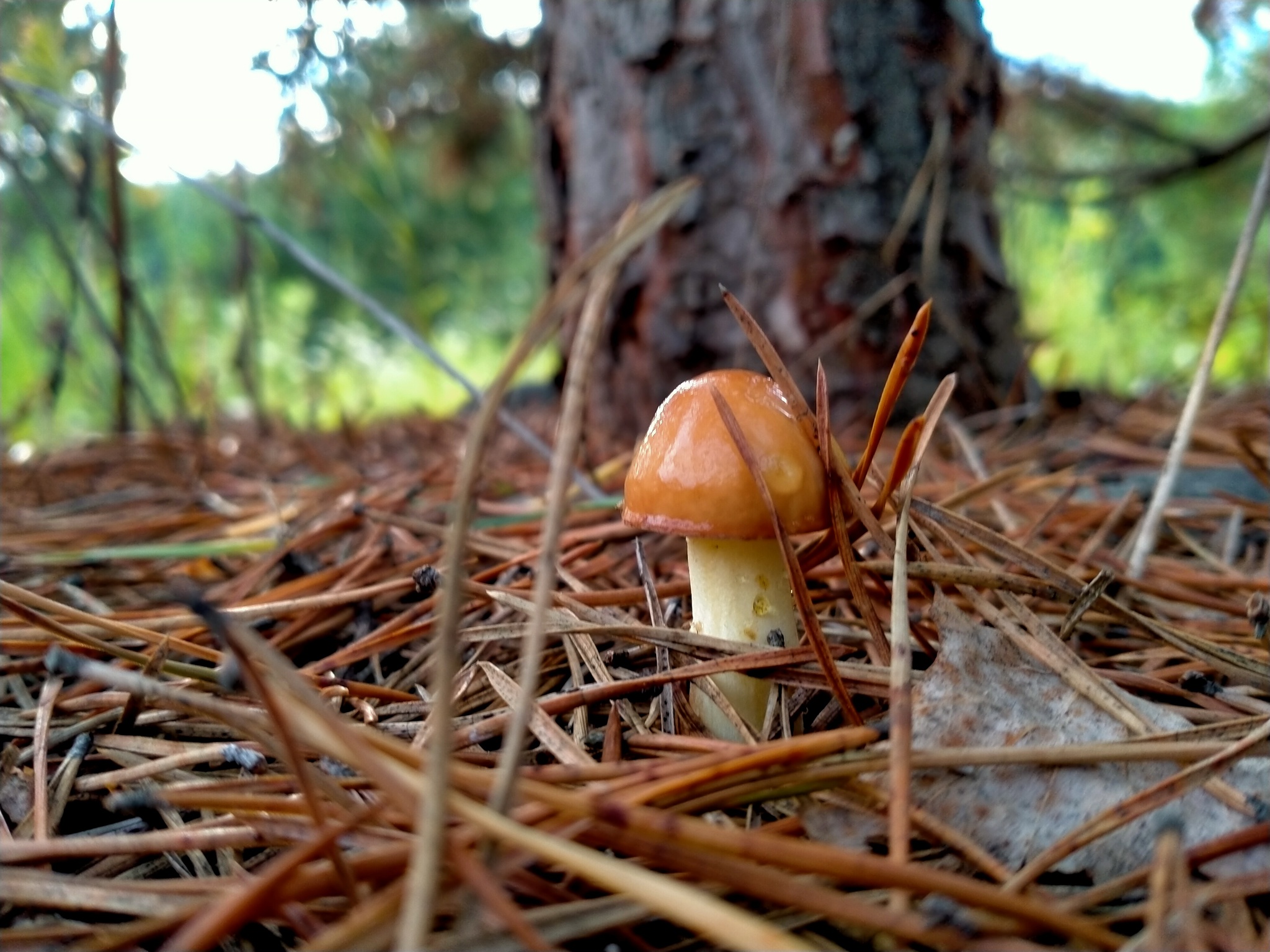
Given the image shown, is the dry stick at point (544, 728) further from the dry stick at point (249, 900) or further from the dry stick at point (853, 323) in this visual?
the dry stick at point (853, 323)

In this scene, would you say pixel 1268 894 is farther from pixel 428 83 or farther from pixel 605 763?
pixel 428 83

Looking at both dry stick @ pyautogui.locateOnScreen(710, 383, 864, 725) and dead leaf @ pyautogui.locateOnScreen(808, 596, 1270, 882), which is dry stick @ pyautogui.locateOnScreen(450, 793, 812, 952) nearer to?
dead leaf @ pyautogui.locateOnScreen(808, 596, 1270, 882)

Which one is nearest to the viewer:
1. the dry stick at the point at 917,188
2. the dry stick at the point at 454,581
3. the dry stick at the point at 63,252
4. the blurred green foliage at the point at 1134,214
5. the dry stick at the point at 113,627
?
the dry stick at the point at 454,581

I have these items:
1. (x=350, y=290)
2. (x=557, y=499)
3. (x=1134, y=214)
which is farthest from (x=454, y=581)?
(x=1134, y=214)

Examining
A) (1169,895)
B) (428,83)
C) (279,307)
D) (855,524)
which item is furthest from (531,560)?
(279,307)

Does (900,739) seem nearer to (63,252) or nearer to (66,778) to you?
(66,778)

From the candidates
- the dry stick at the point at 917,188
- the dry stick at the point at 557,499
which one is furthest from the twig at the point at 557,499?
the dry stick at the point at 917,188
